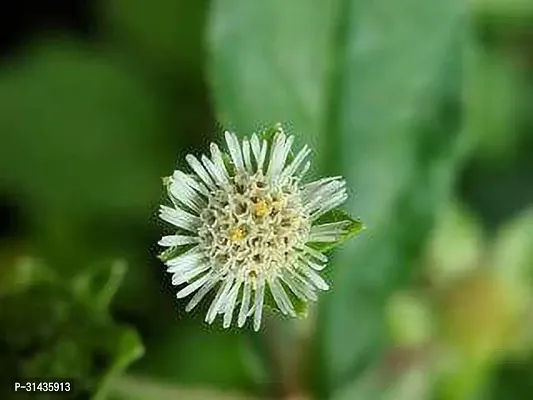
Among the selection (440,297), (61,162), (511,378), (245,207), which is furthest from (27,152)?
(245,207)

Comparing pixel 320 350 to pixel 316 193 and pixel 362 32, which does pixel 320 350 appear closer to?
pixel 362 32

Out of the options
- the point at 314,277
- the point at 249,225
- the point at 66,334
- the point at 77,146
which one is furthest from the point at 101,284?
the point at 77,146

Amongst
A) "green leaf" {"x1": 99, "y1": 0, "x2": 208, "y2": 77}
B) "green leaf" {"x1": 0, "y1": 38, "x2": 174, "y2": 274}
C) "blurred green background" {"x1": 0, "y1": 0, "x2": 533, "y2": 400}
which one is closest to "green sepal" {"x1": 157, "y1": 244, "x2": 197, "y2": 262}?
"blurred green background" {"x1": 0, "y1": 0, "x2": 533, "y2": 400}

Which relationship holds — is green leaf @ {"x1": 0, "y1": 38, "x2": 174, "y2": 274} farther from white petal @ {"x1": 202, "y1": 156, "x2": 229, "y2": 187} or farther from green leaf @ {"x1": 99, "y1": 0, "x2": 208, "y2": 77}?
white petal @ {"x1": 202, "y1": 156, "x2": 229, "y2": 187}

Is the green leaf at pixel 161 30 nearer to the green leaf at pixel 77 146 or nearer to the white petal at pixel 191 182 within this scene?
the green leaf at pixel 77 146

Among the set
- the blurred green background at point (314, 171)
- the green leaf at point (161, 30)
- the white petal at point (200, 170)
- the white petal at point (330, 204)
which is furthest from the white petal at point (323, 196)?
the green leaf at point (161, 30)

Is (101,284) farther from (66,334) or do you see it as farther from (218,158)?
(218,158)
